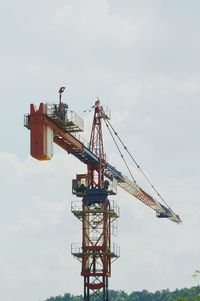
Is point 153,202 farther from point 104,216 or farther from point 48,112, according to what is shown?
point 48,112

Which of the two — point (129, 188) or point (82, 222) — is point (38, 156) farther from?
point (129, 188)

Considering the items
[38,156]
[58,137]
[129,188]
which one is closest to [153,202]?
[129,188]

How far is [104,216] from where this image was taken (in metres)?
120

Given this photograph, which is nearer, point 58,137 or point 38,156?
point 38,156

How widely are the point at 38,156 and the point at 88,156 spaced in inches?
1009

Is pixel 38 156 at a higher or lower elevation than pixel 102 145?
lower

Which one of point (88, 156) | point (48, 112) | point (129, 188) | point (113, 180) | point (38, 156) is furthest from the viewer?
point (129, 188)

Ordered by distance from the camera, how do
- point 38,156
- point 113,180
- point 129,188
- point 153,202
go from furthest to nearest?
point 153,202
point 129,188
point 113,180
point 38,156

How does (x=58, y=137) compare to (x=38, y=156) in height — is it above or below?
above

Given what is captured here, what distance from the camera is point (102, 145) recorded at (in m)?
125

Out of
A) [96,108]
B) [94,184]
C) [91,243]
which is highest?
[96,108]

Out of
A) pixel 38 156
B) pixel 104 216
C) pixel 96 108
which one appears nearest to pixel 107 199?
pixel 104 216

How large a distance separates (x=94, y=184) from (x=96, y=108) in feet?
45.5

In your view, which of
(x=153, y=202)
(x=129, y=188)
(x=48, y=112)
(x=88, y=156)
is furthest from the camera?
(x=153, y=202)
